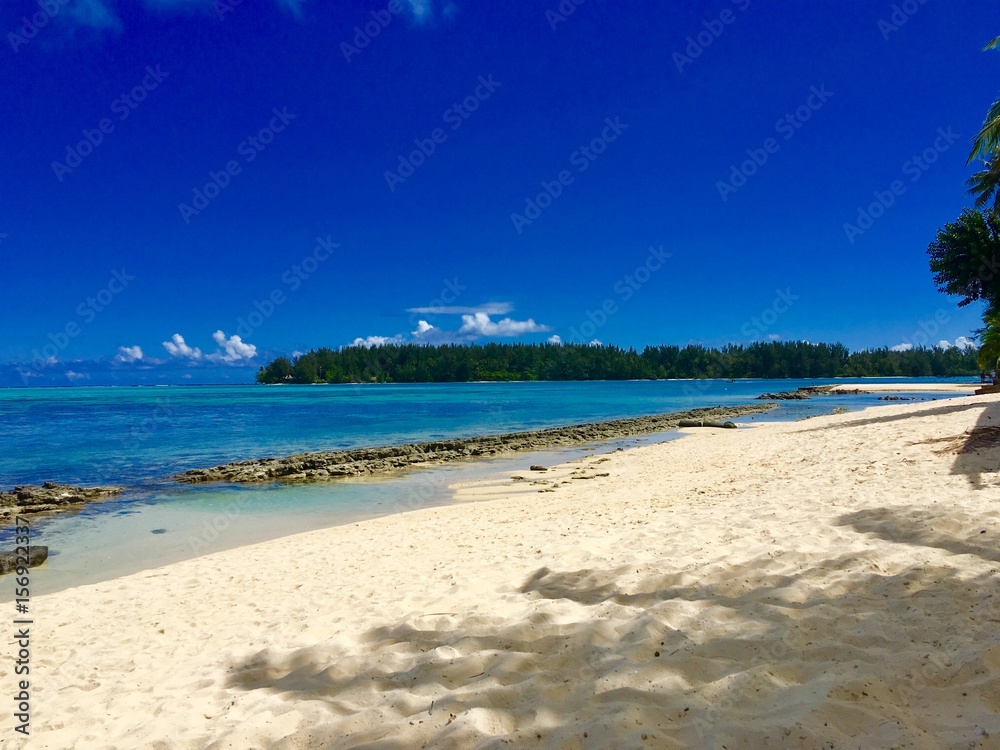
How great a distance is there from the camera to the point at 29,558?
33.1 feet

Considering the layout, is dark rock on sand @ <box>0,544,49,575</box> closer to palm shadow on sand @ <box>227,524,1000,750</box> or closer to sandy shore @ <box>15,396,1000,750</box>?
sandy shore @ <box>15,396,1000,750</box>

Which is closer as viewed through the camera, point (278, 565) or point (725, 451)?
point (278, 565)

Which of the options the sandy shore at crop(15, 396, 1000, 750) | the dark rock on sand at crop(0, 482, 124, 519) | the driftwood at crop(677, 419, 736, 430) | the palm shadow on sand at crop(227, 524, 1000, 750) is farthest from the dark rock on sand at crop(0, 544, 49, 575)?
the driftwood at crop(677, 419, 736, 430)

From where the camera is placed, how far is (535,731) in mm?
3363

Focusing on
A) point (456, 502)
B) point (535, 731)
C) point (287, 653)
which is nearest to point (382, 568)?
point (287, 653)

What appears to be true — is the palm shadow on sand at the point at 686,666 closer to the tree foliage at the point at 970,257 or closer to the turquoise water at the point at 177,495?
the turquoise water at the point at 177,495

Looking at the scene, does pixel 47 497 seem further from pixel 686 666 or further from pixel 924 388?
pixel 924 388

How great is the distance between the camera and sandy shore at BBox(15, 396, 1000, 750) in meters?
3.35

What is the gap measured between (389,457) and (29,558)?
14.6 m

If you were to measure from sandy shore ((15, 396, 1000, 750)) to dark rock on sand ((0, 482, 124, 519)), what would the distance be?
28.5ft

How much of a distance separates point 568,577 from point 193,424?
48.1 m

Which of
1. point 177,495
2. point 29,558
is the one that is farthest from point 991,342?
point 29,558

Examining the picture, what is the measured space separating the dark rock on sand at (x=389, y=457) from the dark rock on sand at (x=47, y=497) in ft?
9.51

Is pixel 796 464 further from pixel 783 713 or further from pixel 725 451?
pixel 783 713
